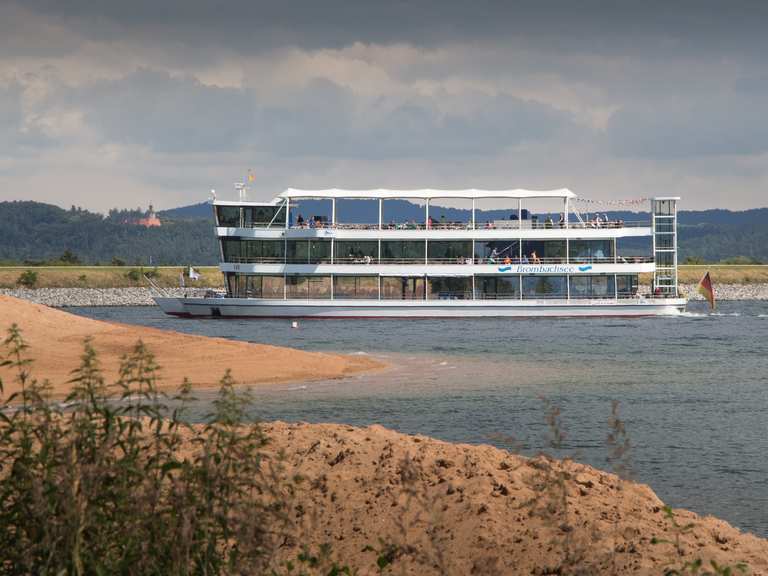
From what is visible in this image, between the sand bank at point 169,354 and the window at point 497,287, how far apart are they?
105ft

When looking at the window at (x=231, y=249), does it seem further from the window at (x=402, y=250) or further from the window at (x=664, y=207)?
the window at (x=664, y=207)

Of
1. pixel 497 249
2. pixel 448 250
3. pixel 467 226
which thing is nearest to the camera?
pixel 448 250

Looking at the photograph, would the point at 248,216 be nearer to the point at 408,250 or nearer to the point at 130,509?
the point at 408,250

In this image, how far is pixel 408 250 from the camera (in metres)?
69.1

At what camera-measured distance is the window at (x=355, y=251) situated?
225ft

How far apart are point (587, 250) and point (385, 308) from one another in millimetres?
12852

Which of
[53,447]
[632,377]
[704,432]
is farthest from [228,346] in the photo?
[53,447]

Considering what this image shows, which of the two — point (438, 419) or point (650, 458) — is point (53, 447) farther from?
point (438, 419)

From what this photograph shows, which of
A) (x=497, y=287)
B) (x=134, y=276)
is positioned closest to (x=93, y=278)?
(x=134, y=276)

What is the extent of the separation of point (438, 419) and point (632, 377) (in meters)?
11.8

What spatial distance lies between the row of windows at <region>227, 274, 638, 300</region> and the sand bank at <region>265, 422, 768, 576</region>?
178 ft

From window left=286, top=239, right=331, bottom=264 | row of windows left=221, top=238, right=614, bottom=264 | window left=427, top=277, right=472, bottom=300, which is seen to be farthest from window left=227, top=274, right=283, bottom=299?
window left=427, top=277, right=472, bottom=300

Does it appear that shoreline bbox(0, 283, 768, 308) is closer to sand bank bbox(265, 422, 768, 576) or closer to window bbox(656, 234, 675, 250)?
window bbox(656, 234, 675, 250)

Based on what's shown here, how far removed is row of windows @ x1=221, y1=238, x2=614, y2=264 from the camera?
224 ft
